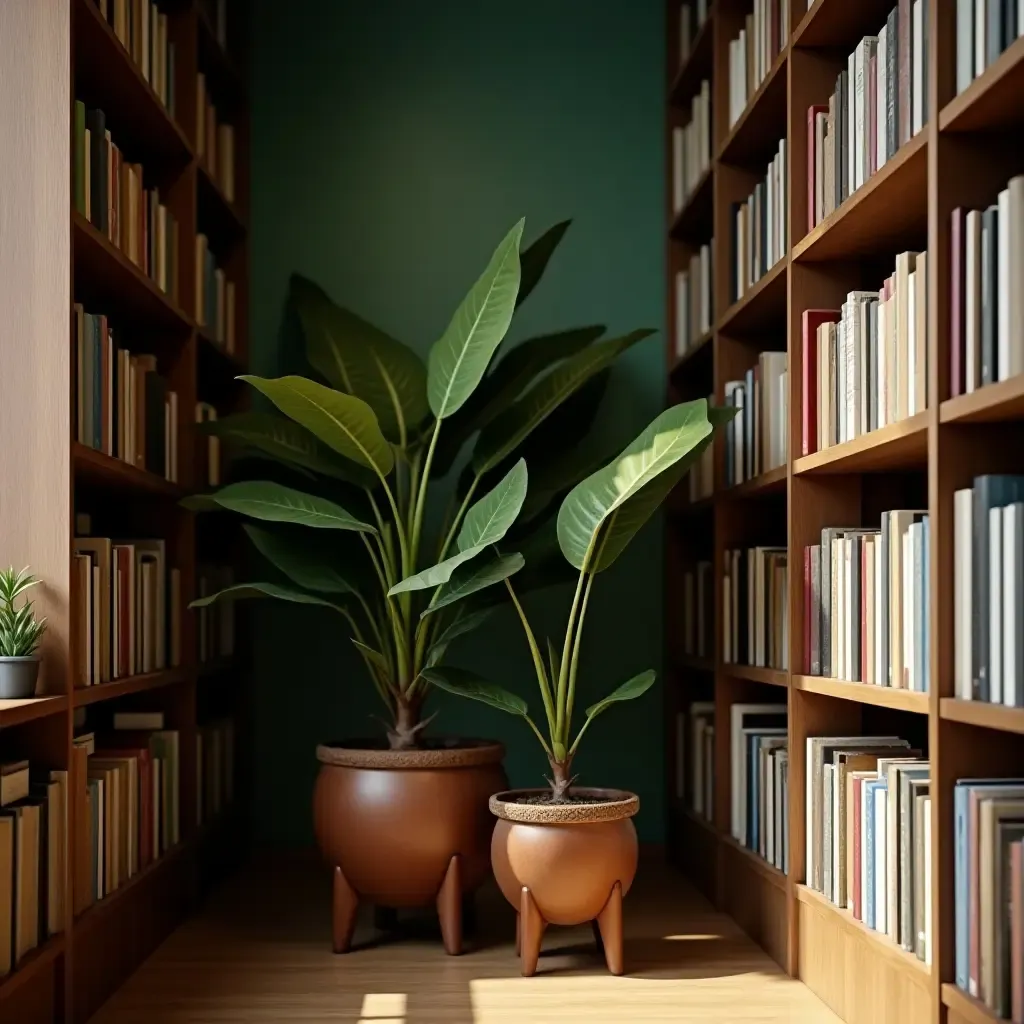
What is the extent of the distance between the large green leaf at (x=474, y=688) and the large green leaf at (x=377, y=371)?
0.69 m

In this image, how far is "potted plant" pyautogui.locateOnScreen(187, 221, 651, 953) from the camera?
123 inches

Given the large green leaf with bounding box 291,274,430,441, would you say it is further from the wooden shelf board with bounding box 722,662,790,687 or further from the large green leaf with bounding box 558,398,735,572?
the wooden shelf board with bounding box 722,662,790,687

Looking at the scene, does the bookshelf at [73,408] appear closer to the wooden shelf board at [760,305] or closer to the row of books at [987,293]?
the wooden shelf board at [760,305]

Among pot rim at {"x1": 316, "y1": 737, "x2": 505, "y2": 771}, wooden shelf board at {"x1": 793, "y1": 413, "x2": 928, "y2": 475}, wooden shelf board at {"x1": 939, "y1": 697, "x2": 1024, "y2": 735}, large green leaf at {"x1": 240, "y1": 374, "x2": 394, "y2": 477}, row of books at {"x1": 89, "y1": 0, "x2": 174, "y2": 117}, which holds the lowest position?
pot rim at {"x1": 316, "y1": 737, "x2": 505, "y2": 771}

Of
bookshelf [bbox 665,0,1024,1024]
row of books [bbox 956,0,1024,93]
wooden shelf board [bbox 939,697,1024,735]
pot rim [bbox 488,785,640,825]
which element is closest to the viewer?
wooden shelf board [bbox 939,697,1024,735]

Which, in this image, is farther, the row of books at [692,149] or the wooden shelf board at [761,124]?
the row of books at [692,149]

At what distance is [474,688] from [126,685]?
2.46 feet

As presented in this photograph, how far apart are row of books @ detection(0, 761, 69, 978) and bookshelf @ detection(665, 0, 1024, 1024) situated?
56.8 inches

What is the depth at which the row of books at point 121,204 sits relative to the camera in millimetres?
2787

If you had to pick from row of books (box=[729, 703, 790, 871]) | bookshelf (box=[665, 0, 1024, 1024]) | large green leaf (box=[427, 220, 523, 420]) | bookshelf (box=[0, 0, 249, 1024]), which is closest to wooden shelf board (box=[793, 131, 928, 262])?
bookshelf (box=[665, 0, 1024, 1024])

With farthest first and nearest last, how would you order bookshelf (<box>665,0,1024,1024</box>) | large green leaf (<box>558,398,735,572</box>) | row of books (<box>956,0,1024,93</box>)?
large green leaf (<box>558,398,735,572</box>) → bookshelf (<box>665,0,1024,1024</box>) → row of books (<box>956,0,1024,93</box>)

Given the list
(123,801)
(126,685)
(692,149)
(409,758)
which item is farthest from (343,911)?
(692,149)

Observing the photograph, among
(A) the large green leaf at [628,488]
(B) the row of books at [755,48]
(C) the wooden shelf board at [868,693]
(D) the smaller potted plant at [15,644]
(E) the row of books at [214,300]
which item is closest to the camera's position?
(C) the wooden shelf board at [868,693]

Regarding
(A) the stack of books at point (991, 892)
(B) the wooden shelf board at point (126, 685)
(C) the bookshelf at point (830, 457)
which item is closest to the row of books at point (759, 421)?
(C) the bookshelf at point (830, 457)
